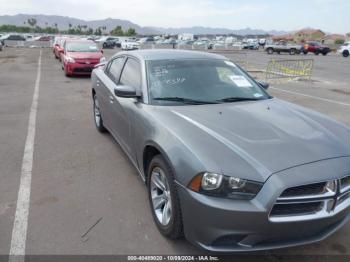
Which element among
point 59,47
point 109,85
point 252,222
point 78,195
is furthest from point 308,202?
point 59,47

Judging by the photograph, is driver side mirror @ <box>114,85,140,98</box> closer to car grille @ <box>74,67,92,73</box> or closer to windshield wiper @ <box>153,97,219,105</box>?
windshield wiper @ <box>153,97,219,105</box>

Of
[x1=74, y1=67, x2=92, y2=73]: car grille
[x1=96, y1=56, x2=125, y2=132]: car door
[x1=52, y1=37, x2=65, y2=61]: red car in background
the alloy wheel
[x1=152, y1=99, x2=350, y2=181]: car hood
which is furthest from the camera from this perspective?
[x1=52, y1=37, x2=65, y2=61]: red car in background

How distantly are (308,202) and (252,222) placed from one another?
46 centimetres

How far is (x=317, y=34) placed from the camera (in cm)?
11025

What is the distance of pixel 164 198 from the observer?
312 centimetres

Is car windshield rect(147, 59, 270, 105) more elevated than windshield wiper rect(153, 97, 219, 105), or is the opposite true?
car windshield rect(147, 59, 270, 105)

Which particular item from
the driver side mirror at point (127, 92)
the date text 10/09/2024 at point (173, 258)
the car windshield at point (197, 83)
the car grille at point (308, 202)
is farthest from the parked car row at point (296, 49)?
the date text 10/09/2024 at point (173, 258)

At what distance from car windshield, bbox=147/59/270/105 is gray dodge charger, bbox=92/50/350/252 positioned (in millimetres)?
14

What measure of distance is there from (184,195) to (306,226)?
92 cm

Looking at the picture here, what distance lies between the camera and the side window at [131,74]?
13.2 ft

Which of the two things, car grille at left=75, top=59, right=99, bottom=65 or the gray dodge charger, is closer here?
the gray dodge charger

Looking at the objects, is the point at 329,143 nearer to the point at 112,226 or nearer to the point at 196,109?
the point at 196,109

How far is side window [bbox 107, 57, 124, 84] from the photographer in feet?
15.9

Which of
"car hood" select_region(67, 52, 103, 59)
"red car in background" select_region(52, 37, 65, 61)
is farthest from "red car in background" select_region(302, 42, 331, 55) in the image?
"car hood" select_region(67, 52, 103, 59)
